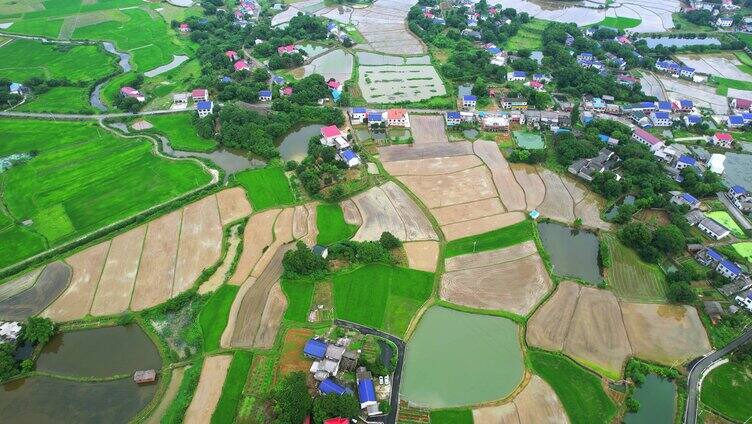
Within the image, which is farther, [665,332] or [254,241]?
[254,241]

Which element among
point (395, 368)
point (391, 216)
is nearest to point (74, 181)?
point (391, 216)

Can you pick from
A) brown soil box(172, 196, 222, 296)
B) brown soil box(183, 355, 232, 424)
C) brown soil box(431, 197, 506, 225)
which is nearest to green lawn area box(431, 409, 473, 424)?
brown soil box(183, 355, 232, 424)

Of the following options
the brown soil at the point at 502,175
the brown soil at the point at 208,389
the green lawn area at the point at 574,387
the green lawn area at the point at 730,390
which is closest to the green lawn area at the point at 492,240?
the brown soil at the point at 502,175

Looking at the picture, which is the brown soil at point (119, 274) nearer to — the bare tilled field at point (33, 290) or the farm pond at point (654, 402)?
the bare tilled field at point (33, 290)

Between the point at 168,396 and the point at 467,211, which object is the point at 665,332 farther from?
the point at 168,396

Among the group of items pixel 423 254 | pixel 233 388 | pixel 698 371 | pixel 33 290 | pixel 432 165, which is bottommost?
pixel 33 290

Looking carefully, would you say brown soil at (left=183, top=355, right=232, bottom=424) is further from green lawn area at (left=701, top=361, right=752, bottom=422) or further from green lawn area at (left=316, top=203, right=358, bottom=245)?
green lawn area at (left=701, top=361, right=752, bottom=422)
